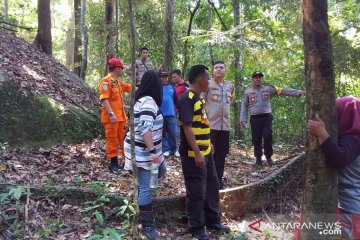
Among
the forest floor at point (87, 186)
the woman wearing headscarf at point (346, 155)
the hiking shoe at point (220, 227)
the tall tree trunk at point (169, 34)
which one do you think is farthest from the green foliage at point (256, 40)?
the woman wearing headscarf at point (346, 155)

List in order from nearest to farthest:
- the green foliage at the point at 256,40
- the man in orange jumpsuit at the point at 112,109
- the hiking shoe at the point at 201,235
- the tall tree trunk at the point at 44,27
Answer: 1. the hiking shoe at the point at 201,235
2. the man in orange jumpsuit at the point at 112,109
3. the green foliage at the point at 256,40
4. the tall tree trunk at the point at 44,27

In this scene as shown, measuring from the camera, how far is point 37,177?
542 centimetres

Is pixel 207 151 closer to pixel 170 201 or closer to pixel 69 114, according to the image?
pixel 170 201

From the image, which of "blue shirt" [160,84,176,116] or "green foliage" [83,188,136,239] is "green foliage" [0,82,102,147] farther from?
"green foliage" [83,188,136,239]

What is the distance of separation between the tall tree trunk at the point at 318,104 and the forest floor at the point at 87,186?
5.71 ft

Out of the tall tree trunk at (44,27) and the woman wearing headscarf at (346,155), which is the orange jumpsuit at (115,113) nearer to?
the woman wearing headscarf at (346,155)

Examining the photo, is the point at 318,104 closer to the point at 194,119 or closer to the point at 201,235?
the point at 194,119

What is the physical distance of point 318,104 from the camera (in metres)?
2.90

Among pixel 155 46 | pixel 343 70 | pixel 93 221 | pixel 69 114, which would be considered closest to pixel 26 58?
pixel 69 114

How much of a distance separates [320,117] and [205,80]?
2.05 meters

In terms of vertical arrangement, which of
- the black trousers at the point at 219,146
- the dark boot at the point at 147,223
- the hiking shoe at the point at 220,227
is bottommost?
the hiking shoe at the point at 220,227

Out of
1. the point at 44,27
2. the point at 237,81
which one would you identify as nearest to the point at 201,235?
the point at 237,81

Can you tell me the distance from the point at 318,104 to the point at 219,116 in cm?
329

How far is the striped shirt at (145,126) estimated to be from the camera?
4.30 metres
